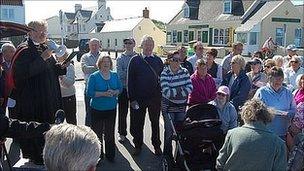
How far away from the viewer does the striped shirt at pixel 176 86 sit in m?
6.21

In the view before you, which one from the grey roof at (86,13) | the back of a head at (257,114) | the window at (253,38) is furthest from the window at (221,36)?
the grey roof at (86,13)

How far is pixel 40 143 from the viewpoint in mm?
4250

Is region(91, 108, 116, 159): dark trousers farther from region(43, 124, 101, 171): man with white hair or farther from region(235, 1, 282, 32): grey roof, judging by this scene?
region(235, 1, 282, 32): grey roof

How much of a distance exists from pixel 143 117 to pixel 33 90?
274 centimetres

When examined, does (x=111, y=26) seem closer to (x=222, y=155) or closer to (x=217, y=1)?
(x=217, y=1)

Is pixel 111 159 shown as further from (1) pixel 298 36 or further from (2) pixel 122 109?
(1) pixel 298 36

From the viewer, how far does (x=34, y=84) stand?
4383 mm

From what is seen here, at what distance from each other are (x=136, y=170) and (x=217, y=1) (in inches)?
1596

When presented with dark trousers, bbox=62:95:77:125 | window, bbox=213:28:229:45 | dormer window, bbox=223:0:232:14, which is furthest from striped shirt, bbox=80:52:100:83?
dormer window, bbox=223:0:232:14

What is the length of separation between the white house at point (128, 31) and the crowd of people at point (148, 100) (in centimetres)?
4775

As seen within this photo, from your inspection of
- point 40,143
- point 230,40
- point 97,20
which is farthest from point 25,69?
point 97,20

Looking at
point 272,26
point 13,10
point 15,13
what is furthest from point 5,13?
point 272,26

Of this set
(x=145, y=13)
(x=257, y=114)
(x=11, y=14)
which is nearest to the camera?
(x=257, y=114)

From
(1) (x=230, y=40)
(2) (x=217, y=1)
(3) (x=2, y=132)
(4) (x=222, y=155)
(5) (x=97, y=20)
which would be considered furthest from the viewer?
(5) (x=97, y=20)
